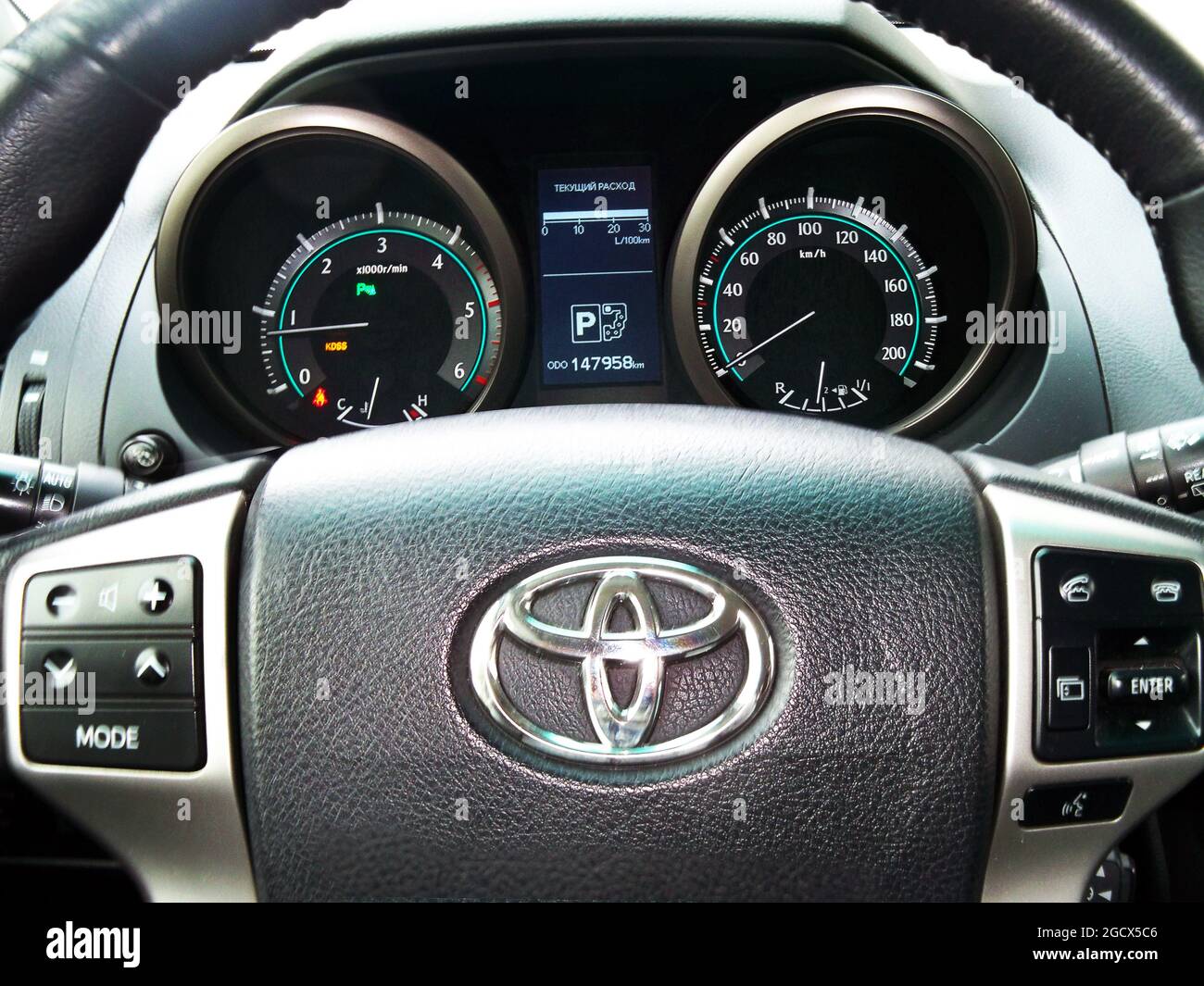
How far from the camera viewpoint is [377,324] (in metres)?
2.54

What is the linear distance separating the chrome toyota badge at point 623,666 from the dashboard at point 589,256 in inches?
60.0

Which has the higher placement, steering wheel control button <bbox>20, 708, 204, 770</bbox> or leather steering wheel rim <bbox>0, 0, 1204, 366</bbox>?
leather steering wheel rim <bbox>0, 0, 1204, 366</bbox>

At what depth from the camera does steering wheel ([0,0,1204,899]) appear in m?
0.87

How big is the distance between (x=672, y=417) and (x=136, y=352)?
142cm

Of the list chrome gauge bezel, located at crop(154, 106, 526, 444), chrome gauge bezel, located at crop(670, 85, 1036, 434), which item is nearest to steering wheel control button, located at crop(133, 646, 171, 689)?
chrome gauge bezel, located at crop(154, 106, 526, 444)

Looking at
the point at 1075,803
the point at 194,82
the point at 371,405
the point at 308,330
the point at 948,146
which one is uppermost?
the point at 948,146

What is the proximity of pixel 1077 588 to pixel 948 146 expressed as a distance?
1.58 metres

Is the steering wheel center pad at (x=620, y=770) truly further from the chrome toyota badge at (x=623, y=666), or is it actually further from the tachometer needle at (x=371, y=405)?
the tachometer needle at (x=371, y=405)

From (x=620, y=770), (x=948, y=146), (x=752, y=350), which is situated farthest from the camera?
(x=752, y=350)

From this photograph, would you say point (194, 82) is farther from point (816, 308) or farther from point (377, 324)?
point (816, 308)

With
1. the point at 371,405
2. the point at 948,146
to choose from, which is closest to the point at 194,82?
the point at 371,405

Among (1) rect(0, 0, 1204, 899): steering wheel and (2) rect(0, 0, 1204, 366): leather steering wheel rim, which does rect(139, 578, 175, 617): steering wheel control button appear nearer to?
(1) rect(0, 0, 1204, 899): steering wheel

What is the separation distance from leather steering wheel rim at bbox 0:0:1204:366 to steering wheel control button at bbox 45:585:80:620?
0.65 feet
